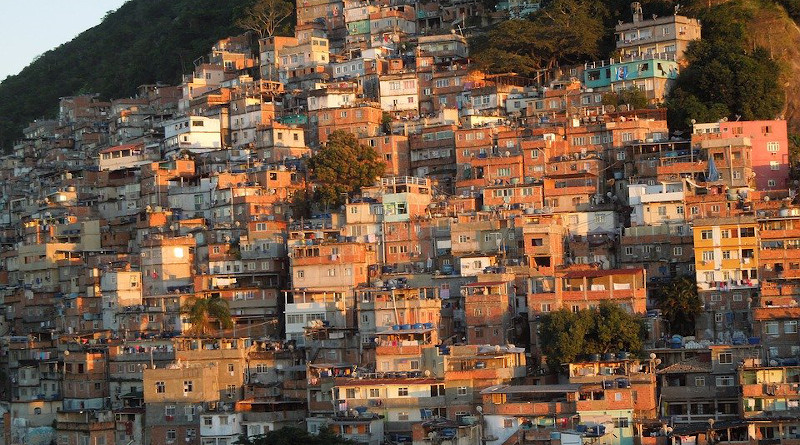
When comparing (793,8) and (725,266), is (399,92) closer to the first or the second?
(793,8)

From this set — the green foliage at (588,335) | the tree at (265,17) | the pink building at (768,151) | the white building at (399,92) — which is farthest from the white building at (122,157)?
the green foliage at (588,335)

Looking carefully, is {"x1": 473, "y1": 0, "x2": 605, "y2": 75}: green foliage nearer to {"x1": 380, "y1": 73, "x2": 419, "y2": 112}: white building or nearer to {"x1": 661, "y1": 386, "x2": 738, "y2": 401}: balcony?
{"x1": 380, "y1": 73, "x2": 419, "y2": 112}: white building

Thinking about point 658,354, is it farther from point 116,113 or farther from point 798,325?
point 116,113

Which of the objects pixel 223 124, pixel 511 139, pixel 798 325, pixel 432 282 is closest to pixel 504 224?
pixel 432 282

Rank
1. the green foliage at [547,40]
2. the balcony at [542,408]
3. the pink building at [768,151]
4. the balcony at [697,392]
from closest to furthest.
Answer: the balcony at [542,408] → the balcony at [697,392] → the pink building at [768,151] → the green foliage at [547,40]

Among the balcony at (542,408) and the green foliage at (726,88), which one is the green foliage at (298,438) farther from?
the green foliage at (726,88)

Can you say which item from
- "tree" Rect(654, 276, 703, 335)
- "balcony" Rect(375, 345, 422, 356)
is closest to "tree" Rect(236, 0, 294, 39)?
"tree" Rect(654, 276, 703, 335)

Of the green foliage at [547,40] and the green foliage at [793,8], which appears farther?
the green foliage at [547,40]
